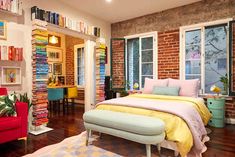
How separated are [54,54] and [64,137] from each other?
13.8 ft

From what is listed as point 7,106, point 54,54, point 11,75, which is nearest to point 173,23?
point 11,75

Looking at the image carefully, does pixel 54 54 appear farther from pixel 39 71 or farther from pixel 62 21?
pixel 39 71

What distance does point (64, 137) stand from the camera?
2.99 m

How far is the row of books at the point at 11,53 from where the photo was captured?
2.88 m

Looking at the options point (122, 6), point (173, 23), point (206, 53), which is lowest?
point (206, 53)

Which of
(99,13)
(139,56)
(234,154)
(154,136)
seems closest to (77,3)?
(99,13)

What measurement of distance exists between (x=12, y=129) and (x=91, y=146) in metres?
1.21

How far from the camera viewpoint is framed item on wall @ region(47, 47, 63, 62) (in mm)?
6270

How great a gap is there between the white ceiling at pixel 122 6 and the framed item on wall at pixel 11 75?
6.38 feet

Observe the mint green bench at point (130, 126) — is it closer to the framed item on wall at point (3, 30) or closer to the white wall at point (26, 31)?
the white wall at point (26, 31)

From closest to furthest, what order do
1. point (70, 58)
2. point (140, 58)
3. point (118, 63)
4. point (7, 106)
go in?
point (7, 106) → point (140, 58) → point (118, 63) → point (70, 58)

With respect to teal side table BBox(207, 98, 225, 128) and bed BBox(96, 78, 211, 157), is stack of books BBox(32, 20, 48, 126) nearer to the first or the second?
bed BBox(96, 78, 211, 157)

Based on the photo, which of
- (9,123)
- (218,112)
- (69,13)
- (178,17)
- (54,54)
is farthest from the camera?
(54,54)

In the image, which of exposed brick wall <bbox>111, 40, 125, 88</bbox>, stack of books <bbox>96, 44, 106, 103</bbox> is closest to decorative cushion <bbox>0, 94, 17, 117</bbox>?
stack of books <bbox>96, 44, 106, 103</bbox>
